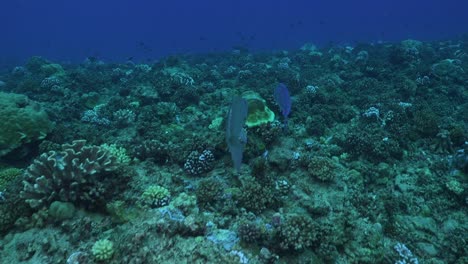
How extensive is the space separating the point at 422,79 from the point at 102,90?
15992 mm

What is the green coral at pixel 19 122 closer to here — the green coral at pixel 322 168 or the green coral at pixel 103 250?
the green coral at pixel 103 250

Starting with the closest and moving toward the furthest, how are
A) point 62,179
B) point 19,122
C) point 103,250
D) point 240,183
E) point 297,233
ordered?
point 103,250, point 297,233, point 62,179, point 240,183, point 19,122

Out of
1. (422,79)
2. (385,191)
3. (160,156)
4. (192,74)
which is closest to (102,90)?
(192,74)

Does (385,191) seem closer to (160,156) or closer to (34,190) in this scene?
(160,156)

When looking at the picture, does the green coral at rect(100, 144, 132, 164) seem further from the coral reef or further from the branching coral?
the branching coral

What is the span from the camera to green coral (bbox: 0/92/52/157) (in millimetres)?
8341

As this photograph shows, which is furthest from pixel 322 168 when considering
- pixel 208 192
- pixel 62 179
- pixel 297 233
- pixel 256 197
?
pixel 62 179

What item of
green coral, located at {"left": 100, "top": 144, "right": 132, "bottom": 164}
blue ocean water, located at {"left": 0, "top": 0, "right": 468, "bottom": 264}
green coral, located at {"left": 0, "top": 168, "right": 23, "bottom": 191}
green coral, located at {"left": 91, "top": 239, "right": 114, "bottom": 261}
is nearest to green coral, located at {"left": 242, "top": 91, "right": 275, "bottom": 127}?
blue ocean water, located at {"left": 0, "top": 0, "right": 468, "bottom": 264}

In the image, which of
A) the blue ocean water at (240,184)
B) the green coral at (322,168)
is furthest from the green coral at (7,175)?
the green coral at (322,168)

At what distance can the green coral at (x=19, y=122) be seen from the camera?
8.34 metres

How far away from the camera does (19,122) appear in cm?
868

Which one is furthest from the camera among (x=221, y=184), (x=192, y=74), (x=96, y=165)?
(x=192, y=74)

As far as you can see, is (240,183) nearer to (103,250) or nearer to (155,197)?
(155,197)

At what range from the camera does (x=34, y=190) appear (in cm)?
611
